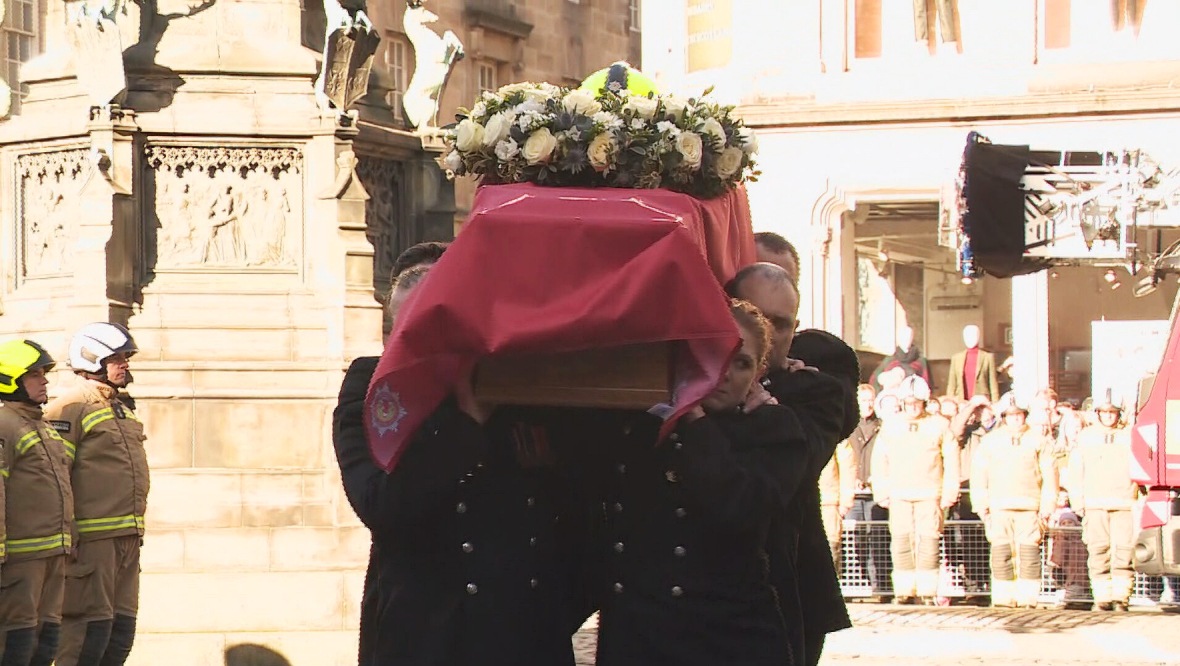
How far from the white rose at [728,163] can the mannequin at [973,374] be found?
59.8 ft

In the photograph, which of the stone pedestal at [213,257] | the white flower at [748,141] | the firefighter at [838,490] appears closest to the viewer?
the white flower at [748,141]

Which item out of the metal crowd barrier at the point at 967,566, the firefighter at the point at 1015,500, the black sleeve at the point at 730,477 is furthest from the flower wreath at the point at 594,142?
the metal crowd barrier at the point at 967,566

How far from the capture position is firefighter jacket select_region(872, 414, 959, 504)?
62.6ft

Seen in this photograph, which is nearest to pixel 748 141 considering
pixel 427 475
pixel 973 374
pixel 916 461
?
pixel 427 475

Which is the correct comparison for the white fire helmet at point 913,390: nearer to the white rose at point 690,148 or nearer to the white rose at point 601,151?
the white rose at point 690,148

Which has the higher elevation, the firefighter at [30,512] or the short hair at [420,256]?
the short hair at [420,256]

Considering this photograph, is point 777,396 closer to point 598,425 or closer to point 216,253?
point 598,425

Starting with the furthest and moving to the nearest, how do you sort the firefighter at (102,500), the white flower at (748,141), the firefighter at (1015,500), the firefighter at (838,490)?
the firefighter at (838,490) → the firefighter at (1015,500) → the firefighter at (102,500) → the white flower at (748,141)

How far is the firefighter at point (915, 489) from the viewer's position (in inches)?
746

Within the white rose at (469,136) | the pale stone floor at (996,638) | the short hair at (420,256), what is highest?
the white rose at (469,136)

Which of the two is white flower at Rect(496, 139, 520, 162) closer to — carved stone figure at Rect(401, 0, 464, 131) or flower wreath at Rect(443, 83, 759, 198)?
flower wreath at Rect(443, 83, 759, 198)

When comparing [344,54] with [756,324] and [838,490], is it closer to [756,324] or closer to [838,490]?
[838,490]

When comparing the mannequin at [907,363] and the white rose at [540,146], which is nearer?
the white rose at [540,146]

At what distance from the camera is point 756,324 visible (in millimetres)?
6074
